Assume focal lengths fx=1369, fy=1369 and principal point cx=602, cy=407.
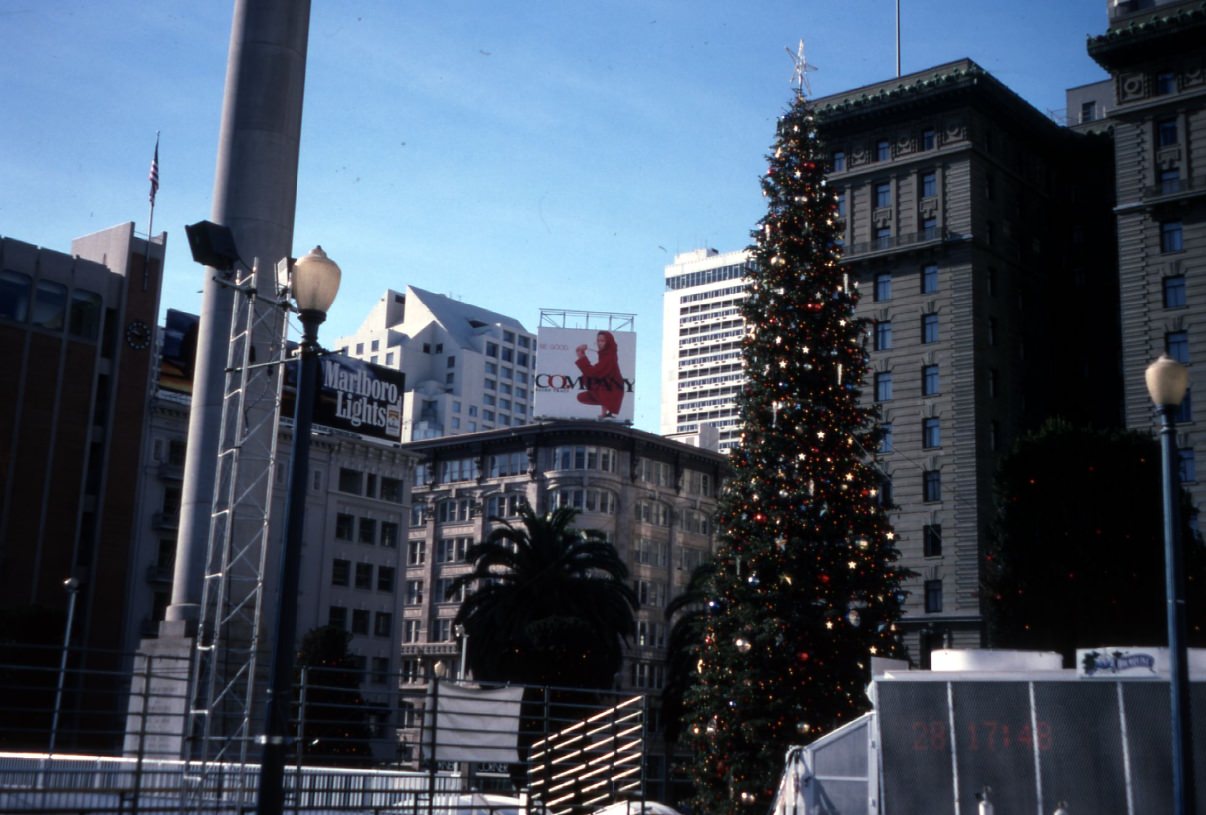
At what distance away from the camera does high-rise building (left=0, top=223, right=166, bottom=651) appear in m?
73.2

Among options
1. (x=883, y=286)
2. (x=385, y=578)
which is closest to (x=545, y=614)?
(x=883, y=286)

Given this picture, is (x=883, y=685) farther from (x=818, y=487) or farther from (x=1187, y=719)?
(x=818, y=487)

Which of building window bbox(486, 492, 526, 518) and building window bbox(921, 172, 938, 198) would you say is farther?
building window bbox(486, 492, 526, 518)

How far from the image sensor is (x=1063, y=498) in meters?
51.6

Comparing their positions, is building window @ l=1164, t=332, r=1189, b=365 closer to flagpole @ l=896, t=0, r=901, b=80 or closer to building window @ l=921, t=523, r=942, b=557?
building window @ l=921, t=523, r=942, b=557

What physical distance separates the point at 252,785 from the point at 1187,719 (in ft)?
52.7

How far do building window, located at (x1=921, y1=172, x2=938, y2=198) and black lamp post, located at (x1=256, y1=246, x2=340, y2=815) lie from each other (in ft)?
221

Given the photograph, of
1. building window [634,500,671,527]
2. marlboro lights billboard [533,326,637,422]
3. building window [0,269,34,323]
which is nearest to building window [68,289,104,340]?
building window [0,269,34,323]

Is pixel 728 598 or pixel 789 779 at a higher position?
pixel 728 598

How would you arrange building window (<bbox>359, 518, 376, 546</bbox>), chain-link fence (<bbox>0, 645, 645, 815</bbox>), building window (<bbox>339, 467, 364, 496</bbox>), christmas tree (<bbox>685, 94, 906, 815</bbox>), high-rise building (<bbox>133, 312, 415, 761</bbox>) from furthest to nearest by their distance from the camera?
building window (<bbox>359, 518, 376, 546</bbox>), building window (<bbox>339, 467, 364, 496</bbox>), high-rise building (<bbox>133, 312, 415, 761</bbox>), christmas tree (<bbox>685, 94, 906, 815</bbox>), chain-link fence (<bbox>0, 645, 645, 815</bbox>)

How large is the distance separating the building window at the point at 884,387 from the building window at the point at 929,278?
5106mm

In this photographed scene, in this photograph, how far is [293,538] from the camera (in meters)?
13.2

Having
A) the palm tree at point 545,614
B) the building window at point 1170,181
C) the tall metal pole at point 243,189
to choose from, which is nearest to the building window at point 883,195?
the building window at point 1170,181

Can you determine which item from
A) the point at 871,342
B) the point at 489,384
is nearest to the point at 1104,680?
the point at 871,342
